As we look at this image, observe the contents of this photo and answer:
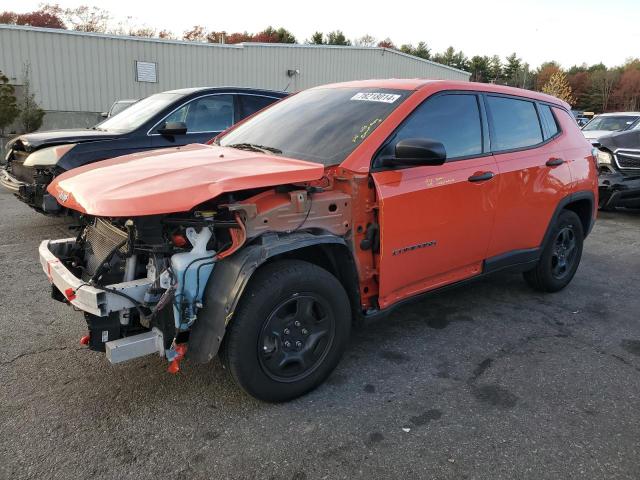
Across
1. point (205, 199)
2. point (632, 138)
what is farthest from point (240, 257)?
point (632, 138)

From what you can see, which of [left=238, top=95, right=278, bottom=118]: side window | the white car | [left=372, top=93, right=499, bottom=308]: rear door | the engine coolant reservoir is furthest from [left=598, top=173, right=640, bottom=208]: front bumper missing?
the engine coolant reservoir

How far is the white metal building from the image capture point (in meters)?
16.5

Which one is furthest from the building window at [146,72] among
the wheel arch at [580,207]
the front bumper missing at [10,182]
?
the wheel arch at [580,207]

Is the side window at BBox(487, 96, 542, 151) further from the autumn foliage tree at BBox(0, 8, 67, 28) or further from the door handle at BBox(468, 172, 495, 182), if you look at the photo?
the autumn foliage tree at BBox(0, 8, 67, 28)

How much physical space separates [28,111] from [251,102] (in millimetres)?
11735

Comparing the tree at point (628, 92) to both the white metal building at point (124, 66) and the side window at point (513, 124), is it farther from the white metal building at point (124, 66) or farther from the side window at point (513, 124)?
the side window at point (513, 124)

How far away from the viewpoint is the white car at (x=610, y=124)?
1059 cm

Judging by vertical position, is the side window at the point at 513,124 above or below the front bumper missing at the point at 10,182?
above

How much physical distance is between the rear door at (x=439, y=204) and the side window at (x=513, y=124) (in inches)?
7.0

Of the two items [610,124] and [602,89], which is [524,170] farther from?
[602,89]

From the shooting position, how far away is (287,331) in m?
2.90

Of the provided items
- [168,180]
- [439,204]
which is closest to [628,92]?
[439,204]

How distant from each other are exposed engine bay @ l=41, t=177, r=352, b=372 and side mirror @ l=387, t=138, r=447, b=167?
2.08ft

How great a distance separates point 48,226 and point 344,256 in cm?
532
